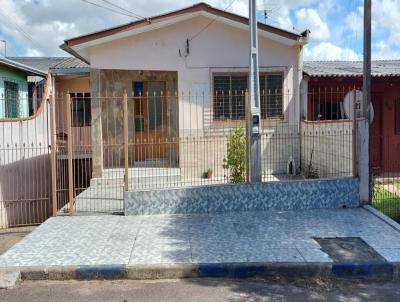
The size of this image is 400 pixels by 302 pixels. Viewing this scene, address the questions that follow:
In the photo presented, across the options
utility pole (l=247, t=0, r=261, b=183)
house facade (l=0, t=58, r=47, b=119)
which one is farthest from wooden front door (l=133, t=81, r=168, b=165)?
utility pole (l=247, t=0, r=261, b=183)

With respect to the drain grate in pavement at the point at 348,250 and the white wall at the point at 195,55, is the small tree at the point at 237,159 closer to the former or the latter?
the white wall at the point at 195,55

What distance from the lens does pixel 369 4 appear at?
8523 mm

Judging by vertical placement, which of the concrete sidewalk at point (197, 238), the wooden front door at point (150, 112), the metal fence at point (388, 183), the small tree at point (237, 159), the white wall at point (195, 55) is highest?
the white wall at point (195, 55)

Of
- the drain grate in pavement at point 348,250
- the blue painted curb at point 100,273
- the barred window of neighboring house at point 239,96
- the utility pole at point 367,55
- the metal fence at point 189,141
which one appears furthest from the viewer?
the barred window of neighboring house at point 239,96

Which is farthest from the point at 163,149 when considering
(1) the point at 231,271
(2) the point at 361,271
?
(2) the point at 361,271

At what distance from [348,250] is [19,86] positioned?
12.8 m

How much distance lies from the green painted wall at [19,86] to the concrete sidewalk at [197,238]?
707cm

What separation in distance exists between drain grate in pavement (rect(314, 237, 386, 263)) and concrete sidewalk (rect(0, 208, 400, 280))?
110 millimetres

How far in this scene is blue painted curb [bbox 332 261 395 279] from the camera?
571 centimetres

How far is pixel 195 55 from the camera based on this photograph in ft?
39.0

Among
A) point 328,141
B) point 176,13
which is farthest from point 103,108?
point 328,141

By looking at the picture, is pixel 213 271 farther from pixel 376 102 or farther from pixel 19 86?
pixel 19 86

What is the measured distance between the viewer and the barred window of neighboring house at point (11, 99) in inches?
547

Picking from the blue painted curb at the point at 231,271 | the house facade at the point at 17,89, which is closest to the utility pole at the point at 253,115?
the blue painted curb at the point at 231,271
